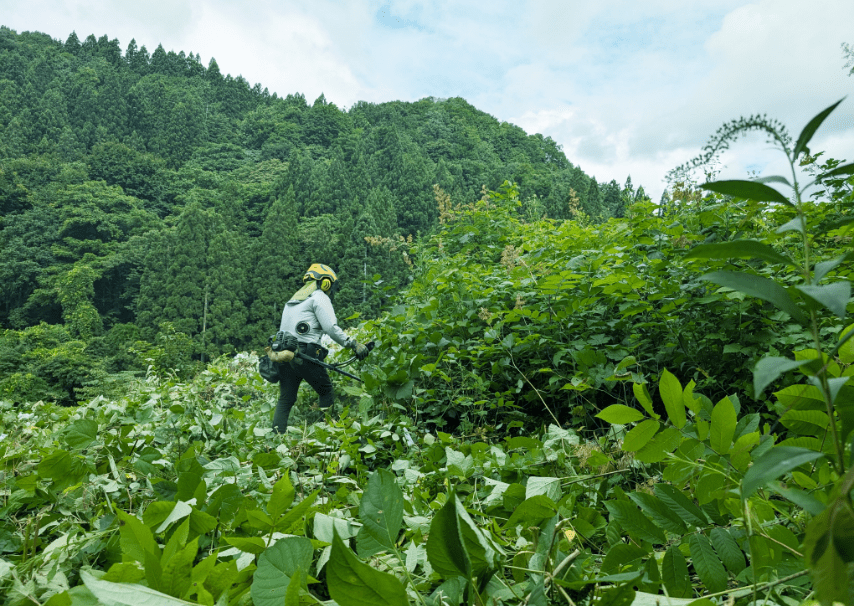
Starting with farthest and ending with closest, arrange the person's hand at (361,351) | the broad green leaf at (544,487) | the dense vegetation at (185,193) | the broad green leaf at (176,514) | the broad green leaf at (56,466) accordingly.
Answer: the dense vegetation at (185,193) → the person's hand at (361,351) → the broad green leaf at (56,466) → the broad green leaf at (544,487) → the broad green leaf at (176,514)

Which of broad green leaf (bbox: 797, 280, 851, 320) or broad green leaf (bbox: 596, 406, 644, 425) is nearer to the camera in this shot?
broad green leaf (bbox: 797, 280, 851, 320)

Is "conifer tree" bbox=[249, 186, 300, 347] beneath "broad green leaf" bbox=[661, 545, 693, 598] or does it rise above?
above

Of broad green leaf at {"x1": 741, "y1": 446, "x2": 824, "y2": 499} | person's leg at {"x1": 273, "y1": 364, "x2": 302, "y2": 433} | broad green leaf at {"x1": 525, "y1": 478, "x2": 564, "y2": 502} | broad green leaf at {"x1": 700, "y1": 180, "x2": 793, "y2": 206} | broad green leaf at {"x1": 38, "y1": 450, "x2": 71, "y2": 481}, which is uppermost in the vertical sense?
broad green leaf at {"x1": 700, "y1": 180, "x2": 793, "y2": 206}

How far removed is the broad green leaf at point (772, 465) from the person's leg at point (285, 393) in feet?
16.7

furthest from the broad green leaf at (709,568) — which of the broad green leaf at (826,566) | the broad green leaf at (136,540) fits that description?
the broad green leaf at (136,540)

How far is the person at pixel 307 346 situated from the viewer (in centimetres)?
513

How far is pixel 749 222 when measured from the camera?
2.32 meters

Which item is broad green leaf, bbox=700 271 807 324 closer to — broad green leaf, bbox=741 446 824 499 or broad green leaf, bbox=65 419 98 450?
broad green leaf, bbox=741 446 824 499

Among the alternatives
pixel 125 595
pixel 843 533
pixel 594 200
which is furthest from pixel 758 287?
pixel 594 200

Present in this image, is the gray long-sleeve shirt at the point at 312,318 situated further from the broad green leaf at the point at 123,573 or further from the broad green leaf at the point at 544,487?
the broad green leaf at the point at 123,573

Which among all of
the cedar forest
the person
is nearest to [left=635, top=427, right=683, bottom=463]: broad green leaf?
the cedar forest

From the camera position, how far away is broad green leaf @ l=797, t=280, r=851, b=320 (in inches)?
9.7

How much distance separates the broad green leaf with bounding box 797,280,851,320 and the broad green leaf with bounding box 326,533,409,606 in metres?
0.32

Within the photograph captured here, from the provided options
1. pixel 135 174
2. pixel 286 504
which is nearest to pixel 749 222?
pixel 286 504
